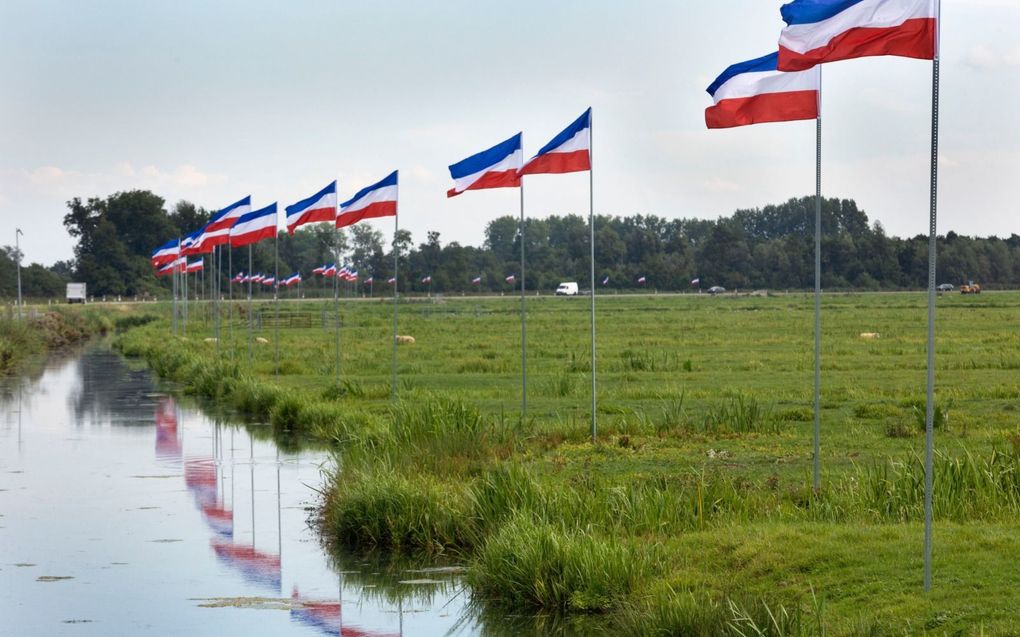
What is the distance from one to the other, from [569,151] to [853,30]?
10.5 m

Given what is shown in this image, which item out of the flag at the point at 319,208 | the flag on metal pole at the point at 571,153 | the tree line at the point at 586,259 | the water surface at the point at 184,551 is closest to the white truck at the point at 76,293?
the tree line at the point at 586,259

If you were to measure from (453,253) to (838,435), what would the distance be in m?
161

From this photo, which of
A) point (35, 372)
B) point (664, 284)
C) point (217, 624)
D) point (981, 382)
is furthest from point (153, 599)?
point (664, 284)

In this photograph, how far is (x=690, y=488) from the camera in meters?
16.3

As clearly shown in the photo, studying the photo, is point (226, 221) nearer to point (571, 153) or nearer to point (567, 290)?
point (571, 153)

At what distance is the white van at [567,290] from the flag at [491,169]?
14020 cm

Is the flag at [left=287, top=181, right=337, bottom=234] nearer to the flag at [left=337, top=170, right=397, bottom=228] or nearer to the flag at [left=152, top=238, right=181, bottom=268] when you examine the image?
the flag at [left=337, top=170, right=397, bottom=228]

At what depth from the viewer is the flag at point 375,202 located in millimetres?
29641

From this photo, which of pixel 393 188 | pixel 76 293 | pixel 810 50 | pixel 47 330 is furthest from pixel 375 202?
pixel 76 293

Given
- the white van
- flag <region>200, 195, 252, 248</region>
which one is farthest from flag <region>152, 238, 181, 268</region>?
the white van

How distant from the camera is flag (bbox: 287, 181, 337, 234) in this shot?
3528 cm

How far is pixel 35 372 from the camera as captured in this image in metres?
51.3

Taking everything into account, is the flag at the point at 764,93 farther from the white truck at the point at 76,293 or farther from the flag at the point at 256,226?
the white truck at the point at 76,293

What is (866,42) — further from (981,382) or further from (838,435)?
(981,382)
